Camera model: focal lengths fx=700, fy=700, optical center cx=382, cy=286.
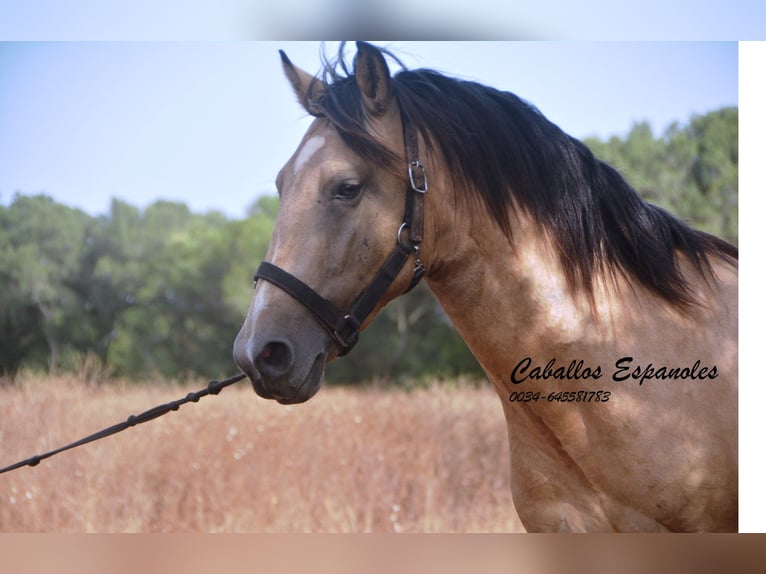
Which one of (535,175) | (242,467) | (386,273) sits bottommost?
(242,467)

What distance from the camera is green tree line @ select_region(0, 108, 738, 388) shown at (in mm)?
4246

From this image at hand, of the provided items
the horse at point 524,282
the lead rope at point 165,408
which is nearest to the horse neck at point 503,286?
the horse at point 524,282

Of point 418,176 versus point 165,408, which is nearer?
point 418,176

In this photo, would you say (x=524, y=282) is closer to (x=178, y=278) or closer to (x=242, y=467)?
(x=242, y=467)

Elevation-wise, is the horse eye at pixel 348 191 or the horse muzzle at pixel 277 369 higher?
the horse eye at pixel 348 191

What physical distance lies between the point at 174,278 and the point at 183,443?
4.99ft

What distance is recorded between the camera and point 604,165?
1947mm

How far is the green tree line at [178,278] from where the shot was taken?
13.9 feet

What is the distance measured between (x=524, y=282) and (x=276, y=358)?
67cm

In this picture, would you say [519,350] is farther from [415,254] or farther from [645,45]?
[645,45]

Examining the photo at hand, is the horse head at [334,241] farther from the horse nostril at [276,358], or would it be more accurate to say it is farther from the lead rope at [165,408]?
the lead rope at [165,408]

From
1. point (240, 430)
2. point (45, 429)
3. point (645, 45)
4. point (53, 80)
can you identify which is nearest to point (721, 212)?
point (645, 45)

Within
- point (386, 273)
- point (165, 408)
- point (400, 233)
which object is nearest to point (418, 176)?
point (400, 233)

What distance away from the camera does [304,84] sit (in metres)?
1.96
